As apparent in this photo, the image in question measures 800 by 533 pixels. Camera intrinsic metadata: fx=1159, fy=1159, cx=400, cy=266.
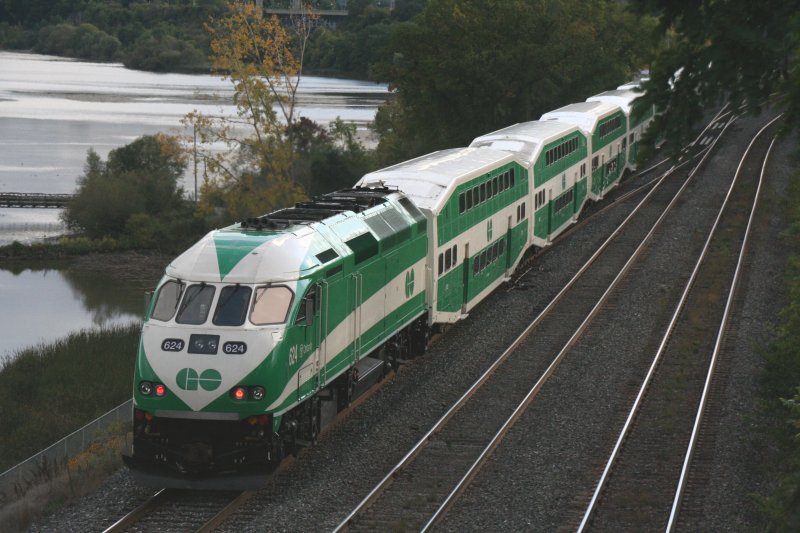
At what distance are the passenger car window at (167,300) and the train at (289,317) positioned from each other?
0.9 inches

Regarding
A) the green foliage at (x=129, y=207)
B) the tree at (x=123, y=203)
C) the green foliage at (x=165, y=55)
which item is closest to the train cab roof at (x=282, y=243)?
the green foliage at (x=129, y=207)

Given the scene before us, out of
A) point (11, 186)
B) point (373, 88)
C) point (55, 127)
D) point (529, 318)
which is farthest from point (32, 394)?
point (373, 88)

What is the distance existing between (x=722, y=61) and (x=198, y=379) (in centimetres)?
927

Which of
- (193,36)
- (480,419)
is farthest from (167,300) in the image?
(193,36)

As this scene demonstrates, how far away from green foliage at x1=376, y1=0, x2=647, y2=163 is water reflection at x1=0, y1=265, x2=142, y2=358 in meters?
19.1

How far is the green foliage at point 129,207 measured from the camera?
77.1 metres

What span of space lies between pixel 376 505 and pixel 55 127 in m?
117

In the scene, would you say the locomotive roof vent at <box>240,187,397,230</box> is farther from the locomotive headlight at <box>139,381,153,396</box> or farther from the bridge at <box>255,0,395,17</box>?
the bridge at <box>255,0,395,17</box>

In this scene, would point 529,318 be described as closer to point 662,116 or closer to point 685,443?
point 685,443

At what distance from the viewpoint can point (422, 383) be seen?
80.4 ft

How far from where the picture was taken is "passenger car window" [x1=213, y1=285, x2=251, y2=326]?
56.6ft

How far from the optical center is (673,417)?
22.4m

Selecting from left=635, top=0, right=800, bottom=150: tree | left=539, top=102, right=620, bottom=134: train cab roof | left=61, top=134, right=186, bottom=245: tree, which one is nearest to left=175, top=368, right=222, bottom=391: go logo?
left=635, top=0, right=800, bottom=150: tree

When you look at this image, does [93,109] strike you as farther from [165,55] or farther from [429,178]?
[429,178]
